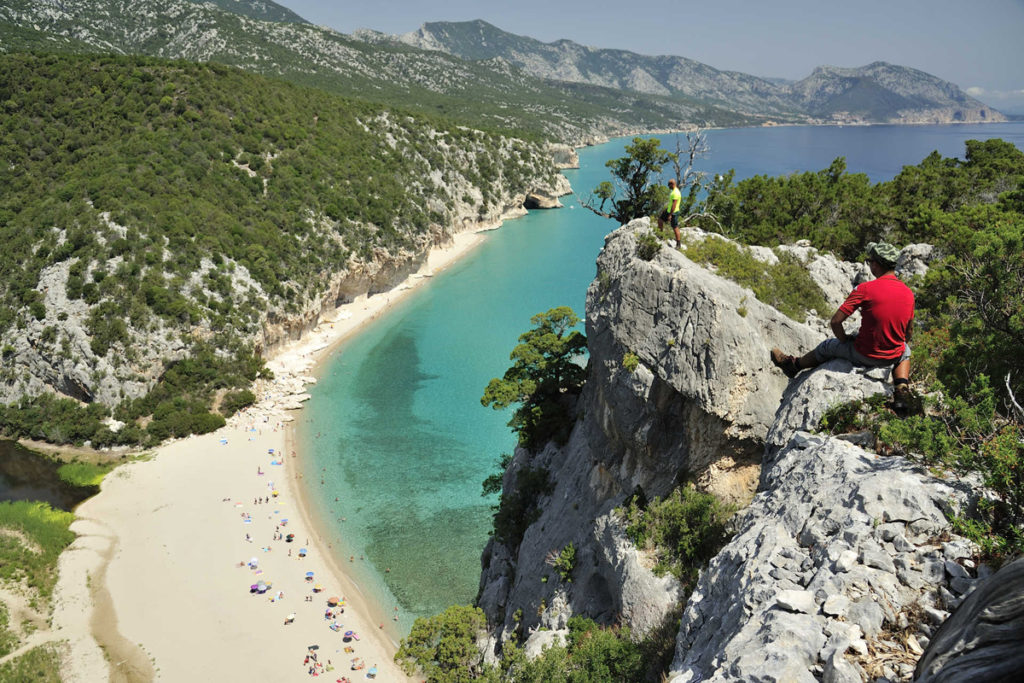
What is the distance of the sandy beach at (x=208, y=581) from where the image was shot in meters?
21.5

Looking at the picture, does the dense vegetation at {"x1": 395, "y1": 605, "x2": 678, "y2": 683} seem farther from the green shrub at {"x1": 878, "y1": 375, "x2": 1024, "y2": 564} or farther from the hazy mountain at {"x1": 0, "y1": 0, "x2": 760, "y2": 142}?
the hazy mountain at {"x1": 0, "y1": 0, "x2": 760, "y2": 142}

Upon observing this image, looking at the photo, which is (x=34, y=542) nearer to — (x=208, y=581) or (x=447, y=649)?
(x=208, y=581)

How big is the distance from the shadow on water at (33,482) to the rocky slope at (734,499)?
2439cm

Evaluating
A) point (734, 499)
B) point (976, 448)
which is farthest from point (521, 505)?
point (976, 448)

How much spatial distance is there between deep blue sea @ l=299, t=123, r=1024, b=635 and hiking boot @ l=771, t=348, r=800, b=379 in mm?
18588

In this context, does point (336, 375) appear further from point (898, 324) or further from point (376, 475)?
point (898, 324)

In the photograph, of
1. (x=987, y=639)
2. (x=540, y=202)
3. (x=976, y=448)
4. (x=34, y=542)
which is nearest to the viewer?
(x=987, y=639)

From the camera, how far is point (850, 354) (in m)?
9.35

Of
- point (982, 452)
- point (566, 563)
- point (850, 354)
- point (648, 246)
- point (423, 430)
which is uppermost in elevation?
point (648, 246)

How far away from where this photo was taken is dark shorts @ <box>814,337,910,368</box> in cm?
886

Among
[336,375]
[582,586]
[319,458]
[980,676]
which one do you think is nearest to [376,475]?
[319,458]

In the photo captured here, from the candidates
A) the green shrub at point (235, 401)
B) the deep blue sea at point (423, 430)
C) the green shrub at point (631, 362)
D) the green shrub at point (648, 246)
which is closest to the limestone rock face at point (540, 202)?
the deep blue sea at point (423, 430)

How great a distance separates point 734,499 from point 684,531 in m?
1.39

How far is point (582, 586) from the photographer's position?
15.4m
